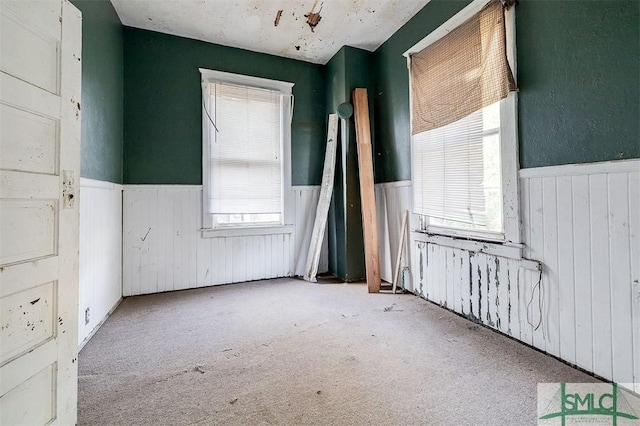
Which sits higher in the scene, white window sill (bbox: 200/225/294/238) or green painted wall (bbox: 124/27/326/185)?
green painted wall (bbox: 124/27/326/185)

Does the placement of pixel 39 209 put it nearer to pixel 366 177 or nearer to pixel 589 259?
pixel 589 259

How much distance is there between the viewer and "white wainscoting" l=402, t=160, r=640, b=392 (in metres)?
1.56

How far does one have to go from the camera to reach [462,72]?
248 centimetres

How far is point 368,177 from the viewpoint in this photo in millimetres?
3494

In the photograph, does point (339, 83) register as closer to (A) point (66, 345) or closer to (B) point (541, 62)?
(B) point (541, 62)

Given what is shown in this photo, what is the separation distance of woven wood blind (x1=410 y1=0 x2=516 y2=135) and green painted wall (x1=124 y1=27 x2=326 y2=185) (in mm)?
1985

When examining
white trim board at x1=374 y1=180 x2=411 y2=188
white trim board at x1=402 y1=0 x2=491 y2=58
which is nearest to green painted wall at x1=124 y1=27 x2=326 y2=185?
white trim board at x1=402 y1=0 x2=491 y2=58

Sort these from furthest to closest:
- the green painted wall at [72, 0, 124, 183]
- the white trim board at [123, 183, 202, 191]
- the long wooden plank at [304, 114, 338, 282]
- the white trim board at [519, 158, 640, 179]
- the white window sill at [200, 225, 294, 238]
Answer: the long wooden plank at [304, 114, 338, 282], the white window sill at [200, 225, 294, 238], the white trim board at [123, 183, 202, 191], the green painted wall at [72, 0, 124, 183], the white trim board at [519, 158, 640, 179]

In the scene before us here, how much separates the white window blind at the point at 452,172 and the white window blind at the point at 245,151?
1.76m

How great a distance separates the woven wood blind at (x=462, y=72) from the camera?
2.16 metres

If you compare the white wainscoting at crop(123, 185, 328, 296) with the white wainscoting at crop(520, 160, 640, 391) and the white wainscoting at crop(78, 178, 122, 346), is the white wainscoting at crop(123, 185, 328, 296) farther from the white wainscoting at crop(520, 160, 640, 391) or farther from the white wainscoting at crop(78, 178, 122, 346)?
the white wainscoting at crop(520, 160, 640, 391)

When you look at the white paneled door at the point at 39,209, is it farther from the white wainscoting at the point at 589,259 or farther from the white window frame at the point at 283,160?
the white wainscoting at the point at 589,259

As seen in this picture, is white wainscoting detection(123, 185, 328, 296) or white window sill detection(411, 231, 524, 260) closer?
white window sill detection(411, 231, 524, 260)

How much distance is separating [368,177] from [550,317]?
6.96ft
